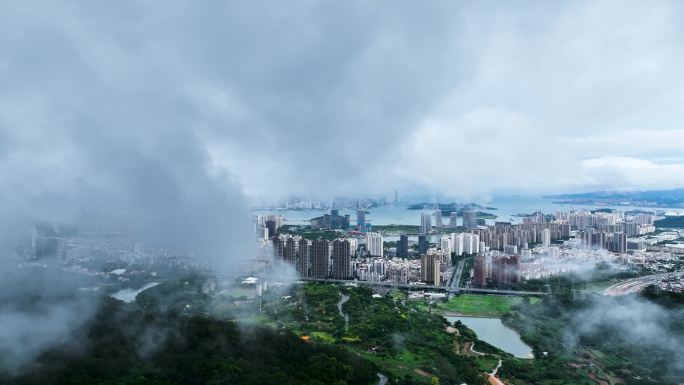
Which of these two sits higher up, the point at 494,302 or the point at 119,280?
the point at 119,280

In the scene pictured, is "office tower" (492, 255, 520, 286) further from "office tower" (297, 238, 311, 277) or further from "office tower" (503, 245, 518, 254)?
"office tower" (297, 238, 311, 277)

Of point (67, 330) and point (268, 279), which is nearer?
point (67, 330)

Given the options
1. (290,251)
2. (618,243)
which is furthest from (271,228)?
(618,243)

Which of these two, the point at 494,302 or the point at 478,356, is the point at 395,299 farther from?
the point at 478,356

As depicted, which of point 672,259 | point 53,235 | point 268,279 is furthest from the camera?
point 672,259

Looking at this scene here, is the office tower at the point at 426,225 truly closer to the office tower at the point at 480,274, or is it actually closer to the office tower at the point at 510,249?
the office tower at the point at 510,249

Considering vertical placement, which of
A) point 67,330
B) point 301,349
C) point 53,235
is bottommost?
point 301,349

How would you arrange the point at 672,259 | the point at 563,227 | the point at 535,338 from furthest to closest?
the point at 563,227 → the point at 672,259 → the point at 535,338

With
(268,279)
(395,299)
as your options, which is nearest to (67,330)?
(268,279)
